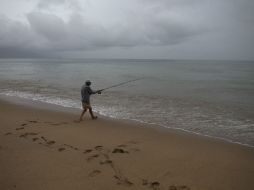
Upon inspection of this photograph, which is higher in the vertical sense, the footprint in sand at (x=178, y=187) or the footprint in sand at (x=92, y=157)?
the footprint in sand at (x=92, y=157)

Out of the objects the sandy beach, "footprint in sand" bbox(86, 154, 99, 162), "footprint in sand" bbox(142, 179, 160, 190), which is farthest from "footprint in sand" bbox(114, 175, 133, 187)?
"footprint in sand" bbox(86, 154, 99, 162)

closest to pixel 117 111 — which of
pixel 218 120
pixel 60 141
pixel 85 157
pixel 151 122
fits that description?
pixel 151 122

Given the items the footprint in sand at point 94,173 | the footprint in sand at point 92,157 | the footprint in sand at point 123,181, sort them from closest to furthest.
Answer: the footprint in sand at point 123,181, the footprint in sand at point 94,173, the footprint in sand at point 92,157

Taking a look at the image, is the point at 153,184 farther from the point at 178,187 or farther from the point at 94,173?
the point at 94,173

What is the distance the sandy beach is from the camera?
220 inches

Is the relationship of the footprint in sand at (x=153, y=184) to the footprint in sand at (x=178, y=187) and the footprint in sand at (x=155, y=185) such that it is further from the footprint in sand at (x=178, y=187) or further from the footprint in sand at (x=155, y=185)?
the footprint in sand at (x=178, y=187)

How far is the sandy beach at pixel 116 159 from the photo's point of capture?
5.59 m

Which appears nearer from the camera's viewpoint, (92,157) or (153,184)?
(153,184)

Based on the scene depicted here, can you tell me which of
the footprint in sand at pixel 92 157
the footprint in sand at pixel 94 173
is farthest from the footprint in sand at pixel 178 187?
the footprint in sand at pixel 92 157

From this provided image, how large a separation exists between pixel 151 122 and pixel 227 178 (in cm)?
618

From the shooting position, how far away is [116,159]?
6.85 m

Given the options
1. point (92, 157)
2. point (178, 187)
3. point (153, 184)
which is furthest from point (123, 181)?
point (92, 157)

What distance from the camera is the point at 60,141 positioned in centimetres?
833

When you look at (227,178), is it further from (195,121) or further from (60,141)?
(195,121)
